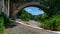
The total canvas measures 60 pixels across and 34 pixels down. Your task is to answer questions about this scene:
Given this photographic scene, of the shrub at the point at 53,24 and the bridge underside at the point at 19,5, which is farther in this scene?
the bridge underside at the point at 19,5

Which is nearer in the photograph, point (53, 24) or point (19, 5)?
point (53, 24)

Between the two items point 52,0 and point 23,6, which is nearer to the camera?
point 52,0

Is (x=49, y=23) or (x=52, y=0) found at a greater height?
(x=52, y=0)

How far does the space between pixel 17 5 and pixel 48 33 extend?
24342 millimetres

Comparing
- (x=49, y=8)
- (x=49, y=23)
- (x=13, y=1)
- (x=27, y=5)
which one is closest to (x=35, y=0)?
(x=27, y=5)

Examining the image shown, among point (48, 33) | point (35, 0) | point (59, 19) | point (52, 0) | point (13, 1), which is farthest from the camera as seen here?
point (35, 0)

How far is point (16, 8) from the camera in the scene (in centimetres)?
3678

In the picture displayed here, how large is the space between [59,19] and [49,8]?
2896mm

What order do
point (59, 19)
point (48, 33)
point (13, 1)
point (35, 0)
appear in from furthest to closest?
point (35, 0) → point (13, 1) → point (59, 19) → point (48, 33)

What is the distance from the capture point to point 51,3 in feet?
53.0

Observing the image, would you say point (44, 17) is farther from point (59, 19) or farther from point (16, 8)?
point (16, 8)

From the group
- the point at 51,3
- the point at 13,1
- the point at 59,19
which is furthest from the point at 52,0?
the point at 13,1

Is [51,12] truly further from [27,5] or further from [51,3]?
[27,5]

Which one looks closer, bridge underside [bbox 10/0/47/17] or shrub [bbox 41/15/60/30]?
shrub [bbox 41/15/60/30]
